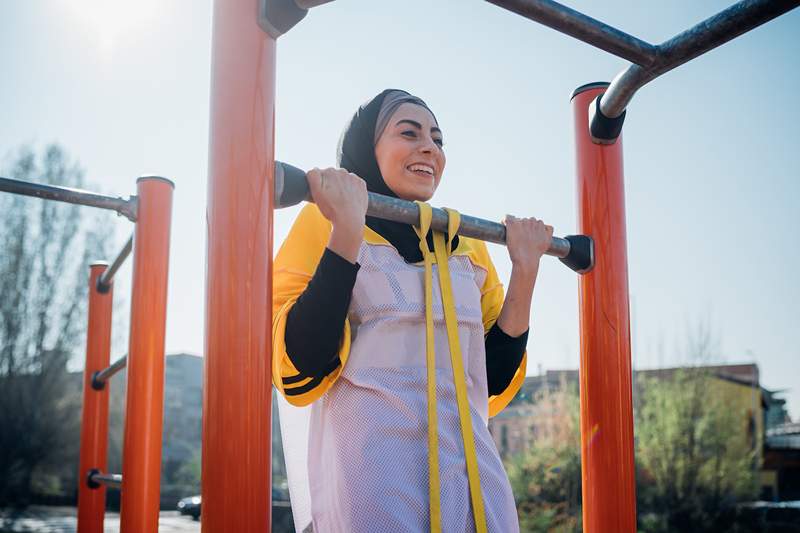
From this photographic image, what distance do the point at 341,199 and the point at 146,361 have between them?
1075 mm

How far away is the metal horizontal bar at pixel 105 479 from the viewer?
2.02 m

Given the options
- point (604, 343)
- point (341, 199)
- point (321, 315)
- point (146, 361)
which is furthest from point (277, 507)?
point (341, 199)

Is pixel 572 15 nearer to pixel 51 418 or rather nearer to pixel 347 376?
pixel 347 376

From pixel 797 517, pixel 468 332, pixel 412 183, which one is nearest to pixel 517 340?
pixel 468 332

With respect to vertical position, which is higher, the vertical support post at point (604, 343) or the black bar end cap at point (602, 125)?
the black bar end cap at point (602, 125)

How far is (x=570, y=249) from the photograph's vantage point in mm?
1078

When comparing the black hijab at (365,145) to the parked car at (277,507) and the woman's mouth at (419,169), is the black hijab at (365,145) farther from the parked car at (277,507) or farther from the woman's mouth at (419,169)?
the parked car at (277,507)

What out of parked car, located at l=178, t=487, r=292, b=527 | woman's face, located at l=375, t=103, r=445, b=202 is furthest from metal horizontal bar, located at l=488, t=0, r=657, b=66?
parked car, located at l=178, t=487, r=292, b=527

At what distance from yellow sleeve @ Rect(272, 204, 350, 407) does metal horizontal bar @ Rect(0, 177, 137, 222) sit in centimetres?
83

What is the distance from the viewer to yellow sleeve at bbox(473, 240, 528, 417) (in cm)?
118

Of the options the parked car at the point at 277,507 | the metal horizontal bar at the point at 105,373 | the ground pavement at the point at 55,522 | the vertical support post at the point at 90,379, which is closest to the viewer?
the metal horizontal bar at the point at 105,373

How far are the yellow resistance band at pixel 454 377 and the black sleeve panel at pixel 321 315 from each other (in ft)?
0.33

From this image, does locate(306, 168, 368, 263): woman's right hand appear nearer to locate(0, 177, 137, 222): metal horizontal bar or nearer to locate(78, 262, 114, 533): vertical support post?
locate(0, 177, 137, 222): metal horizontal bar

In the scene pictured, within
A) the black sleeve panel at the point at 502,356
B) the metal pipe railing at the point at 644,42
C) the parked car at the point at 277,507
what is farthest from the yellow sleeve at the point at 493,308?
the parked car at the point at 277,507
